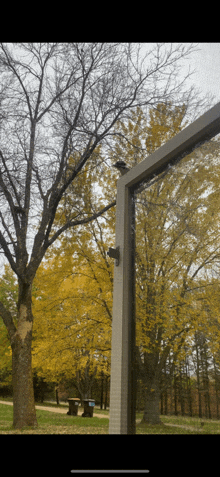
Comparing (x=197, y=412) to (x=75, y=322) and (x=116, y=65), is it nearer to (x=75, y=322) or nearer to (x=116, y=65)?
(x=75, y=322)

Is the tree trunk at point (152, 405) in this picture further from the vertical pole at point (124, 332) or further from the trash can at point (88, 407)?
the trash can at point (88, 407)

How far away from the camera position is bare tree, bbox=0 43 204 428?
3.99m

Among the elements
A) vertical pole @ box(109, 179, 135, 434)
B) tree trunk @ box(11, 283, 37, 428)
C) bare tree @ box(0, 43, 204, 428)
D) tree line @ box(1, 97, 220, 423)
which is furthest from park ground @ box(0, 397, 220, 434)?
tree line @ box(1, 97, 220, 423)

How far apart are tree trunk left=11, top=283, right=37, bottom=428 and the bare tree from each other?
750 mm

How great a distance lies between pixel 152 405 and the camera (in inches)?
43.2

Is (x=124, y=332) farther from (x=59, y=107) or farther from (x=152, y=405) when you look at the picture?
(x=59, y=107)

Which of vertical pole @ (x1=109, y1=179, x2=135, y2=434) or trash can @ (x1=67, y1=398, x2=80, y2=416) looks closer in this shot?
vertical pole @ (x1=109, y1=179, x2=135, y2=434)

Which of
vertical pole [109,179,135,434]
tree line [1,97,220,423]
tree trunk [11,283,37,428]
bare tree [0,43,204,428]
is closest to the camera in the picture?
tree line [1,97,220,423]

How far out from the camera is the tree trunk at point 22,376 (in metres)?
3.18

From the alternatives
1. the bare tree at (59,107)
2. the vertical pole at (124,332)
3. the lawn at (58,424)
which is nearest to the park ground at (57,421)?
the lawn at (58,424)

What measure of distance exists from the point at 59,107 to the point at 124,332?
3.71 m

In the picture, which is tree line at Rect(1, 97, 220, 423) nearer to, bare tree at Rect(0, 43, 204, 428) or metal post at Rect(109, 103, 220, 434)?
metal post at Rect(109, 103, 220, 434)
